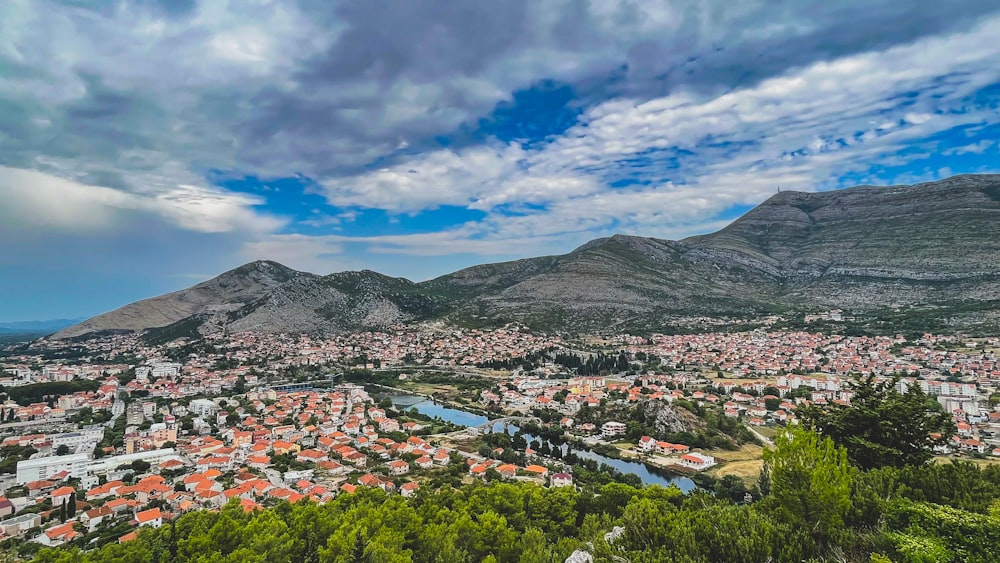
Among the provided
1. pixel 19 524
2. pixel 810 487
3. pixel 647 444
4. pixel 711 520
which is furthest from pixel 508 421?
pixel 810 487

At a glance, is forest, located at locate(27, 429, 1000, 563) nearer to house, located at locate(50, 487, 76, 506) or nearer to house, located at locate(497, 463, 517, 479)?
house, located at locate(497, 463, 517, 479)

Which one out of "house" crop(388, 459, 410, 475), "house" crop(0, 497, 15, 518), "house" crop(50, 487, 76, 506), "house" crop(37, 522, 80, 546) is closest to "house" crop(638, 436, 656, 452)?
"house" crop(388, 459, 410, 475)

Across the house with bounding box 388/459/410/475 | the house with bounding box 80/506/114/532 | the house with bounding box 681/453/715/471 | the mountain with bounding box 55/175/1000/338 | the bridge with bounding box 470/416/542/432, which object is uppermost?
the mountain with bounding box 55/175/1000/338

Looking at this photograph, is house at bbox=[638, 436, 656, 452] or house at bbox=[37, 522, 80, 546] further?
house at bbox=[638, 436, 656, 452]

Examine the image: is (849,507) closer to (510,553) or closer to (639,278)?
(510,553)

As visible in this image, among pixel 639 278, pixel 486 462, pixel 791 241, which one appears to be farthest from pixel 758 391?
pixel 791 241

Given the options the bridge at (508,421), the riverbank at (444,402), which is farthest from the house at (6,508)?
the riverbank at (444,402)
